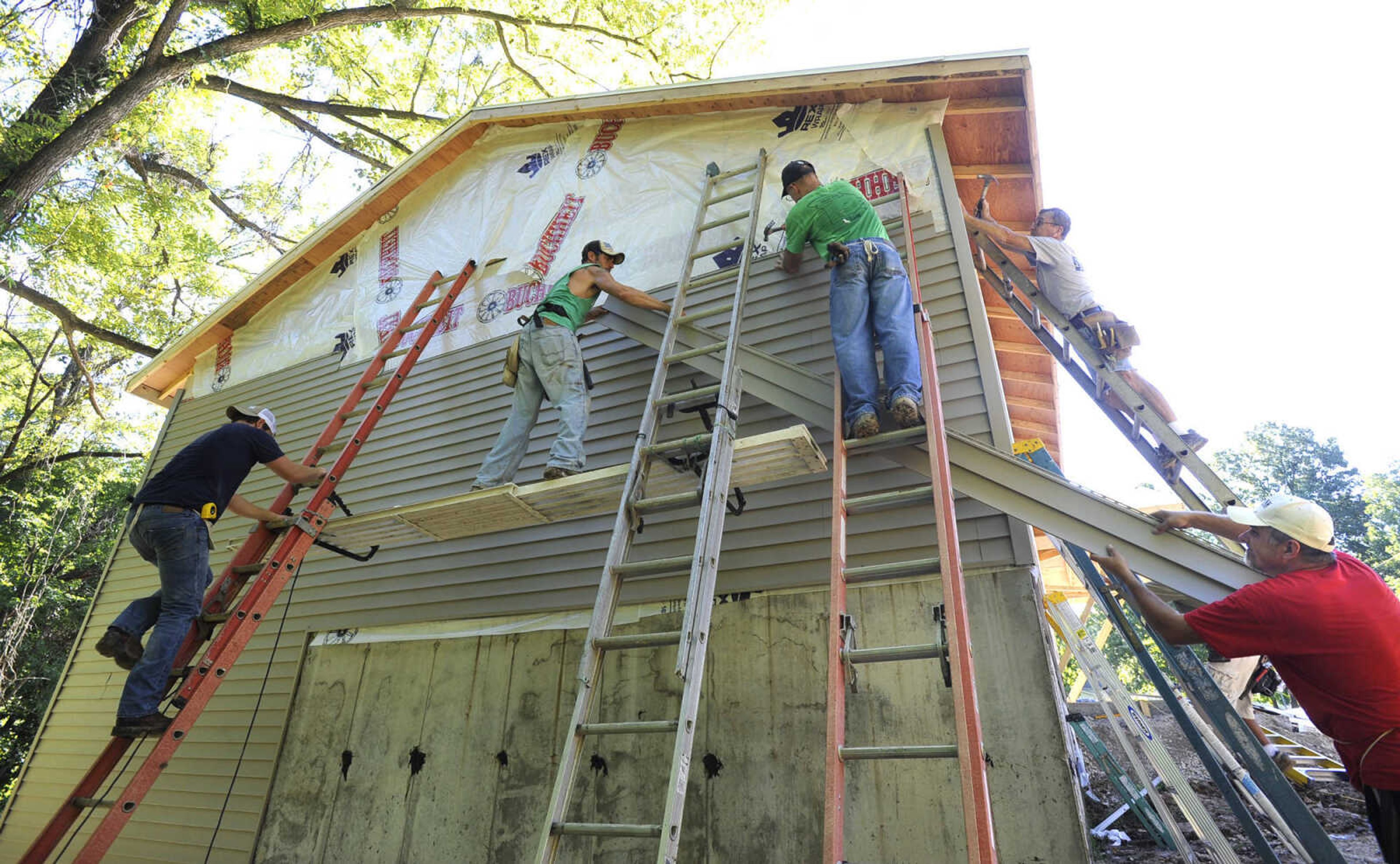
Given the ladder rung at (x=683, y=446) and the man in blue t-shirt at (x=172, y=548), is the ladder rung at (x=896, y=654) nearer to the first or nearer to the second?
the ladder rung at (x=683, y=446)

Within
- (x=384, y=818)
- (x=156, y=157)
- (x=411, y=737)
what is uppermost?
(x=156, y=157)

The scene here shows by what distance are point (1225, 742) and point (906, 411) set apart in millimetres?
1827

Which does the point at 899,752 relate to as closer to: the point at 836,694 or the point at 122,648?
the point at 836,694

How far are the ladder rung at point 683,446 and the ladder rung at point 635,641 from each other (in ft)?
2.95

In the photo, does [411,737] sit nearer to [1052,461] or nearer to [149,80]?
[1052,461]

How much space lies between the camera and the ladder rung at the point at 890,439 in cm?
312

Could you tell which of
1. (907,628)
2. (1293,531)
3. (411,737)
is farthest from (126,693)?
(1293,531)

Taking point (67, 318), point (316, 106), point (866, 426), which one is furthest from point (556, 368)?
point (316, 106)

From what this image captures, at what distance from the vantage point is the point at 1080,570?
3510 mm

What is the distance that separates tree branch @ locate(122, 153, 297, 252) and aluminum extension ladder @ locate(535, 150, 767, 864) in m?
11.4

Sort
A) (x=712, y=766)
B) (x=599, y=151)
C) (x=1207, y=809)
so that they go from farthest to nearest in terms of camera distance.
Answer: (x=599, y=151), (x=1207, y=809), (x=712, y=766)

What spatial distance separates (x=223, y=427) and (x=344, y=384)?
12.7ft

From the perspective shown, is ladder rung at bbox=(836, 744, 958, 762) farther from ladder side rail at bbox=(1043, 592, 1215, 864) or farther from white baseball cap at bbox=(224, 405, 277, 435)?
white baseball cap at bbox=(224, 405, 277, 435)

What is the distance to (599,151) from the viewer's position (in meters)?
6.88
